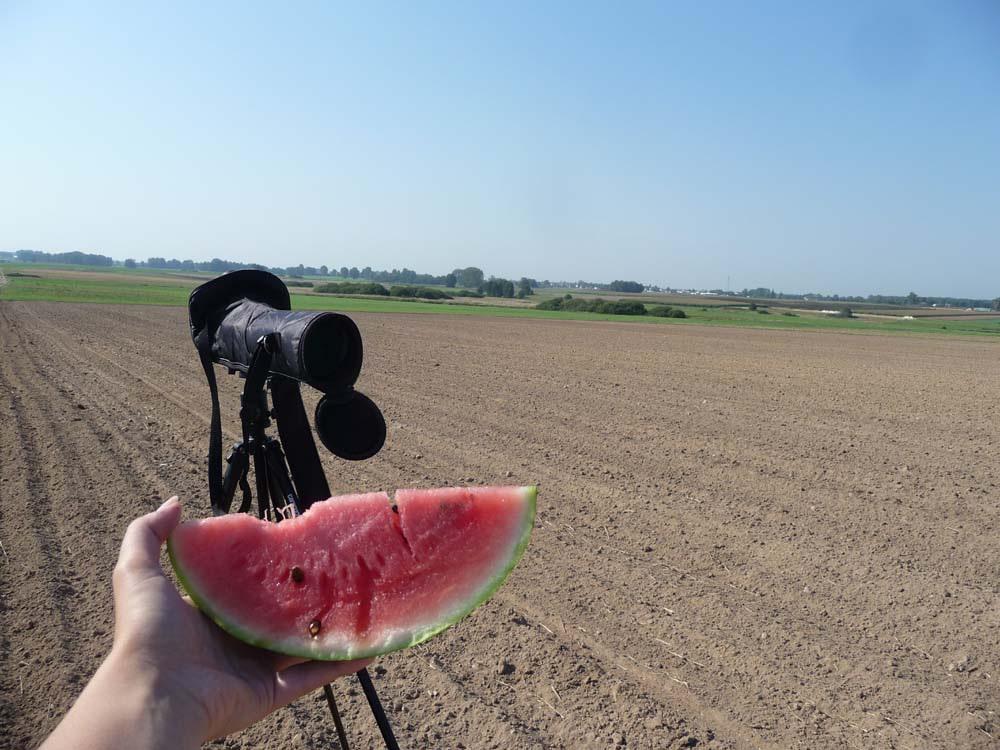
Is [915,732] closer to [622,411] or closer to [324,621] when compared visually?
[324,621]

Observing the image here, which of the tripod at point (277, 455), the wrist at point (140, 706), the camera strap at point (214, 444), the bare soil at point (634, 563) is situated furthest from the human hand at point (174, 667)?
the bare soil at point (634, 563)

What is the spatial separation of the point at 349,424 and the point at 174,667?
0.61m

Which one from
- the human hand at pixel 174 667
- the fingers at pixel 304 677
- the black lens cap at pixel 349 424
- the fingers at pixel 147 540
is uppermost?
the black lens cap at pixel 349 424

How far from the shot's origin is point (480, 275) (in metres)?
133

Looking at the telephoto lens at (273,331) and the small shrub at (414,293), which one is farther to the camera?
the small shrub at (414,293)

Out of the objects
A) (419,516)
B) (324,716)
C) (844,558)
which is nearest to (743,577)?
(844,558)

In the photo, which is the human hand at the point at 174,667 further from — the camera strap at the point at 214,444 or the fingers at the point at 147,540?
the camera strap at the point at 214,444

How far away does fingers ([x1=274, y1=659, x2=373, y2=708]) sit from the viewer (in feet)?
4.52

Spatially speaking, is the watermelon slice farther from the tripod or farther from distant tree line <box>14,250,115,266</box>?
distant tree line <box>14,250,115,266</box>

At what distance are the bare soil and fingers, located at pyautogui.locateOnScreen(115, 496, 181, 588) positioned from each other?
2.32 m

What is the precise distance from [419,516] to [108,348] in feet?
64.0

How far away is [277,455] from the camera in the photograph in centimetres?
212

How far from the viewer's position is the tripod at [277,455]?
5.74 feet

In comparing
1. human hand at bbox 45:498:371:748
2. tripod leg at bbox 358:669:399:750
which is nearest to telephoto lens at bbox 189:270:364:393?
human hand at bbox 45:498:371:748
